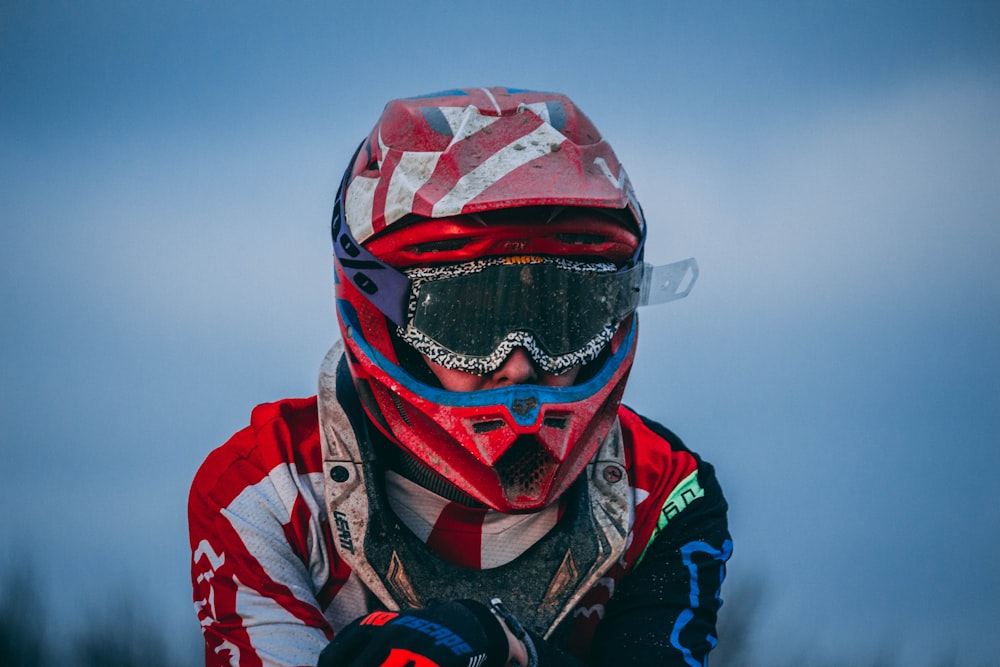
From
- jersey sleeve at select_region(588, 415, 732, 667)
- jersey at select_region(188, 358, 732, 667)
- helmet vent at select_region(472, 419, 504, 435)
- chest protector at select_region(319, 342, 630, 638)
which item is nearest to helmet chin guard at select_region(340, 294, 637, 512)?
helmet vent at select_region(472, 419, 504, 435)

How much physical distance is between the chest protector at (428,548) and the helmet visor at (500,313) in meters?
0.38

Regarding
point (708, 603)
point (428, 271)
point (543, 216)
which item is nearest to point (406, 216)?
point (428, 271)

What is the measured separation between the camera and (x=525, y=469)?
3.06 meters

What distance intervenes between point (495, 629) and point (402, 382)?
764 millimetres

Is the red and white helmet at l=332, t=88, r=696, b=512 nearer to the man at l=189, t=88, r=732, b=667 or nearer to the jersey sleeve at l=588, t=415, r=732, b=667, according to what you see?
the man at l=189, t=88, r=732, b=667

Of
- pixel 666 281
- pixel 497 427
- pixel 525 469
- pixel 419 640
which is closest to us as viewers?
pixel 419 640

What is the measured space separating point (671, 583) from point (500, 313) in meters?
0.96

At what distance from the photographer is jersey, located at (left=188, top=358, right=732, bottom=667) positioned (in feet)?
9.70

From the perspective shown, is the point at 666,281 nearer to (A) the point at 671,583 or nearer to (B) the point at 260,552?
(A) the point at 671,583

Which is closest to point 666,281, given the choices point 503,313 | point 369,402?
point 503,313

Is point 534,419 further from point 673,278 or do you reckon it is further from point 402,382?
point 673,278

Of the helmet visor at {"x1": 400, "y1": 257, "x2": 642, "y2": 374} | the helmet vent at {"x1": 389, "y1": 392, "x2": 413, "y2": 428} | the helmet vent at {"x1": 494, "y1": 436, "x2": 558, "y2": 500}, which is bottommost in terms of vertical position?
the helmet vent at {"x1": 494, "y1": 436, "x2": 558, "y2": 500}

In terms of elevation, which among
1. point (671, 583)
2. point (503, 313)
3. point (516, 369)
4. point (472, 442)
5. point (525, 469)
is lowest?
point (671, 583)

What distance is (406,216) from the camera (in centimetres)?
308
